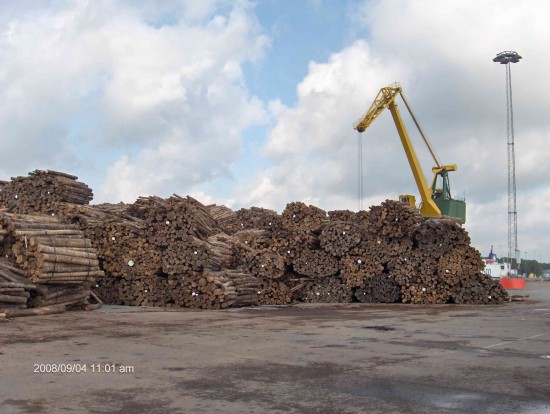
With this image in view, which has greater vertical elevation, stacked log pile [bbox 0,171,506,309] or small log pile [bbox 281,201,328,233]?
small log pile [bbox 281,201,328,233]

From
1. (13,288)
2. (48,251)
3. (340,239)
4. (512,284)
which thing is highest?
(340,239)

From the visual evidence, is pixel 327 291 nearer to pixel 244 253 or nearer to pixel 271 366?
pixel 244 253

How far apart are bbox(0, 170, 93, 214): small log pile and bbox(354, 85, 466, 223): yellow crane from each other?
86.0 feet

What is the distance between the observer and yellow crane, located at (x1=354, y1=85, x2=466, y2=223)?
44.0 metres

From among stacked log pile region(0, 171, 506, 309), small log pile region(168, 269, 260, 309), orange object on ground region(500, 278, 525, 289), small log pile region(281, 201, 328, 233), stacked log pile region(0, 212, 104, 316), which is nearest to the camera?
stacked log pile region(0, 212, 104, 316)

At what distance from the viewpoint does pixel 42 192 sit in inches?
742

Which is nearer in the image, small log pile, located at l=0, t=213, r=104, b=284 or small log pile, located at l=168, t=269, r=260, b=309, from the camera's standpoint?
small log pile, located at l=0, t=213, r=104, b=284

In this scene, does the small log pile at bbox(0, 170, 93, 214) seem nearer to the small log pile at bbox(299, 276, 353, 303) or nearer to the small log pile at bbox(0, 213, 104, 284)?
the small log pile at bbox(0, 213, 104, 284)

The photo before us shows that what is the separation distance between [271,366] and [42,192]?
14.2 metres

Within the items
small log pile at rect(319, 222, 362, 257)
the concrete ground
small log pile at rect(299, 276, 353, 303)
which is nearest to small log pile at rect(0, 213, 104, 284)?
the concrete ground

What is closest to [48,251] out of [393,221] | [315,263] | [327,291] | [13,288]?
[13,288]

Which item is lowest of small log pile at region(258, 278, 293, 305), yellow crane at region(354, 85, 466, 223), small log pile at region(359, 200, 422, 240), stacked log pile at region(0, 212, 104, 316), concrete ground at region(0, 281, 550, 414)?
concrete ground at region(0, 281, 550, 414)

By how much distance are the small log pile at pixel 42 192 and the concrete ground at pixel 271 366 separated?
22.7 ft

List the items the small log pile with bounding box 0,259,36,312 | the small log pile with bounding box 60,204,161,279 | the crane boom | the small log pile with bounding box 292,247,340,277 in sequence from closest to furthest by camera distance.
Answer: the small log pile with bounding box 0,259,36,312 < the small log pile with bounding box 60,204,161,279 < the small log pile with bounding box 292,247,340,277 < the crane boom
